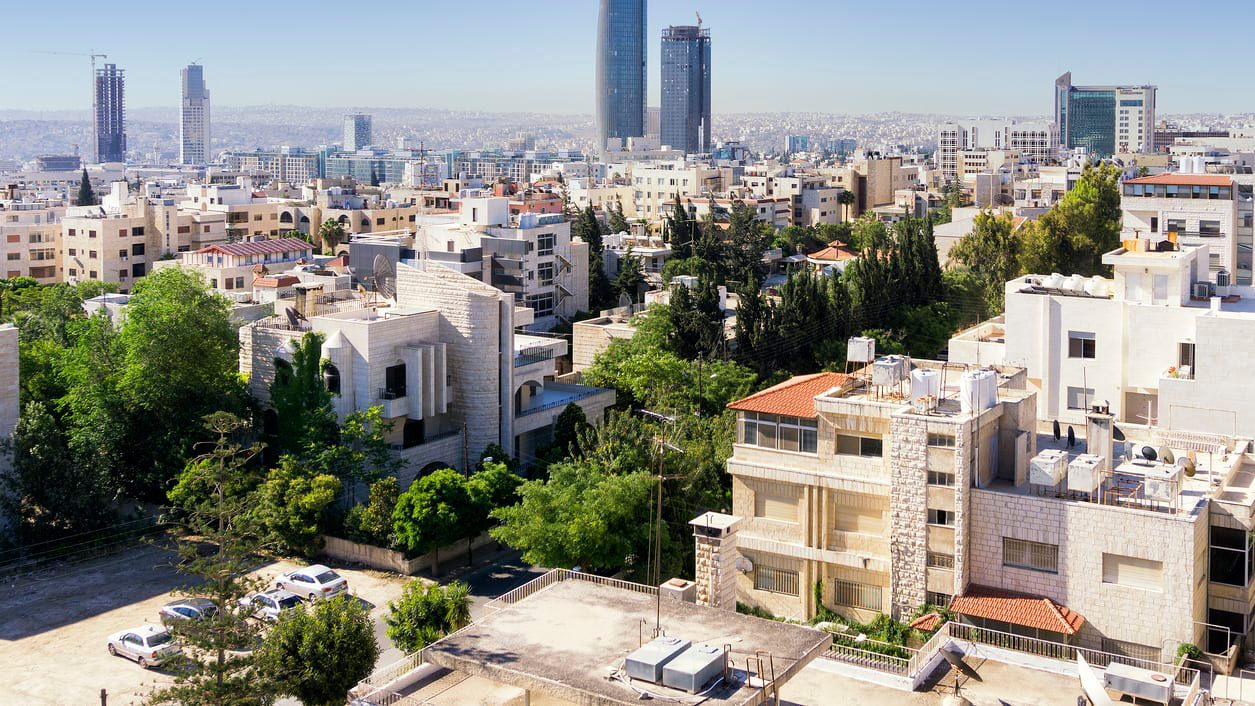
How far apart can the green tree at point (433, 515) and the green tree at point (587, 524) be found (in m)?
1.94

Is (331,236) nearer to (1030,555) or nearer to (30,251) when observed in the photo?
(30,251)

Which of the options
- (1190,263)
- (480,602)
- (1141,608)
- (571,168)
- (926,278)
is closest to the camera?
(1141,608)

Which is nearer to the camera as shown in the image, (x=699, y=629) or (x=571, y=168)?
(x=699, y=629)

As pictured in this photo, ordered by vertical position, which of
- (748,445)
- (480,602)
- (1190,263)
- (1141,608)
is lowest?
(480,602)

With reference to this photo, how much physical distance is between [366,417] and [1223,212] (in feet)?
88.4

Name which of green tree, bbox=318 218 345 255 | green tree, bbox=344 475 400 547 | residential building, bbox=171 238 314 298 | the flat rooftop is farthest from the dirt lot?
green tree, bbox=318 218 345 255

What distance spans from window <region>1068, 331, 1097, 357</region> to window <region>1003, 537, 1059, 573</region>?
35.8ft

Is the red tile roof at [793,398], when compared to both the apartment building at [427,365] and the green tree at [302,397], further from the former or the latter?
the green tree at [302,397]

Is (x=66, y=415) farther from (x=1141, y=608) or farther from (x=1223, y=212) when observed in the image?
(x=1223, y=212)

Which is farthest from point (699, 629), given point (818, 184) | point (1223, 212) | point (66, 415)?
point (818, 184)

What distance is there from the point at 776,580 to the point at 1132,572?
540cm

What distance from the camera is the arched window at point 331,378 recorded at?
30.0 m

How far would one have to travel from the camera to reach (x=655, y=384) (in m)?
33.7

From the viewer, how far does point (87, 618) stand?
24.5m
